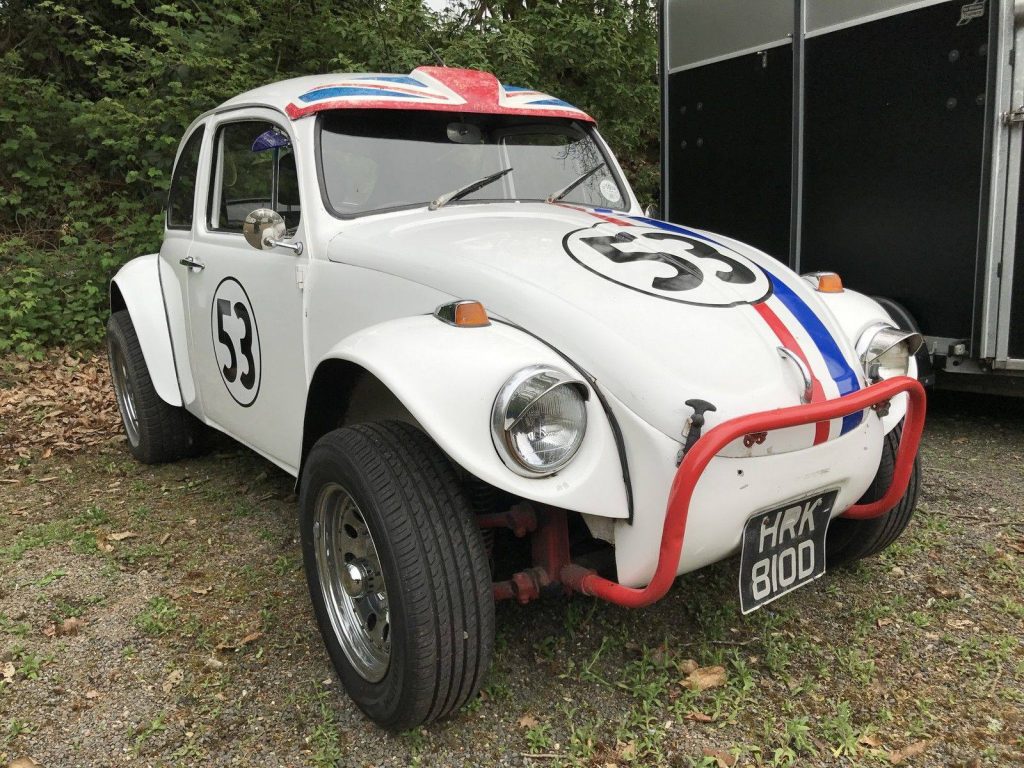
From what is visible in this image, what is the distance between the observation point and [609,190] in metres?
3.77

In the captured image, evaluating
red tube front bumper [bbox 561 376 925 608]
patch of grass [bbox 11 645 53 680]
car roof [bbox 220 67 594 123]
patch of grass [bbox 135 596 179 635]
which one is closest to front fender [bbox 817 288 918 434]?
red tube front bumper [bbox 561 376 925 608]

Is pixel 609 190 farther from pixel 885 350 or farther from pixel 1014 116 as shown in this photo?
pixel 1014 116

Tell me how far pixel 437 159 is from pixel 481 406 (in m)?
1.57

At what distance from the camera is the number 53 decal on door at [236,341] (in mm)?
3523

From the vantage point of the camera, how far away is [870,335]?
2820 millimetres

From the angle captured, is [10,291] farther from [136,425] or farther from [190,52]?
[136,425]

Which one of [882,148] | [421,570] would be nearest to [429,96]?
[421,570]

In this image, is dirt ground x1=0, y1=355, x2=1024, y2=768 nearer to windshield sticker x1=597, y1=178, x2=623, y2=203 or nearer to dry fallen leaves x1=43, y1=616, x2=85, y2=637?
dry fallen leaves x1=43, y1=616, x2=85, y2=637

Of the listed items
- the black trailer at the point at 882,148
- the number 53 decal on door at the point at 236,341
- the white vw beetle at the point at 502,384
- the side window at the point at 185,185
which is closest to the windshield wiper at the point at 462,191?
the white vw beetle at the point at 502,384

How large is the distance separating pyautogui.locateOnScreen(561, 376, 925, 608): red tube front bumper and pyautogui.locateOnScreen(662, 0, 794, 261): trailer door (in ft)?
11.6

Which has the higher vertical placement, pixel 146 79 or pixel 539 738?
pixel 146 79

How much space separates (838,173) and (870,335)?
2731 millimetres

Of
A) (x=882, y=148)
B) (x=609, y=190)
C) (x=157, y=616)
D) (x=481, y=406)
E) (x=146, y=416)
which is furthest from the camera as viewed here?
(x=882, y=148)

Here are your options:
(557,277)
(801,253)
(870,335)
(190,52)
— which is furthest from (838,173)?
(190,52)
